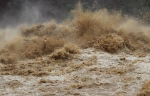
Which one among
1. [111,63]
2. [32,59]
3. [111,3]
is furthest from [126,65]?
[111,3]

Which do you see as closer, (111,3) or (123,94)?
(123,94)

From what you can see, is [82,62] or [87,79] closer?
[87,79]

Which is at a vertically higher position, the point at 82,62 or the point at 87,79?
the point at 82,62

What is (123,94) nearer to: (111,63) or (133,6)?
(111,63)

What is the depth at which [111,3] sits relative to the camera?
24.3 meters

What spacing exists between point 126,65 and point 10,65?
3.95 metres

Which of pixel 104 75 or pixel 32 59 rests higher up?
pixel 32 59

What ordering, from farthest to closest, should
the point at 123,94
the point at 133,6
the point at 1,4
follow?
the point at 1,4
the point at 133,6
the point at 123,94

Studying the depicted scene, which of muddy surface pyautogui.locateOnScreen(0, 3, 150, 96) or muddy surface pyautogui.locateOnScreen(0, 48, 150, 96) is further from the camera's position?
muddy surface pyautogui.locateOnScreen(0, 3, 150, 96)

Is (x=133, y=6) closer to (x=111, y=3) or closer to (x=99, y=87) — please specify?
(x=111, y=3)

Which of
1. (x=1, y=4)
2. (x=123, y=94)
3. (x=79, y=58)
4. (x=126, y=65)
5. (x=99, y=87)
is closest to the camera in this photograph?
(x=123, y=94)

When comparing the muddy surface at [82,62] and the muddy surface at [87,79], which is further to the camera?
the muddy surface at [82,62]

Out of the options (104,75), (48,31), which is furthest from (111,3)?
(104,75)

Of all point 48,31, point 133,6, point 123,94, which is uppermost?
point 133,6
